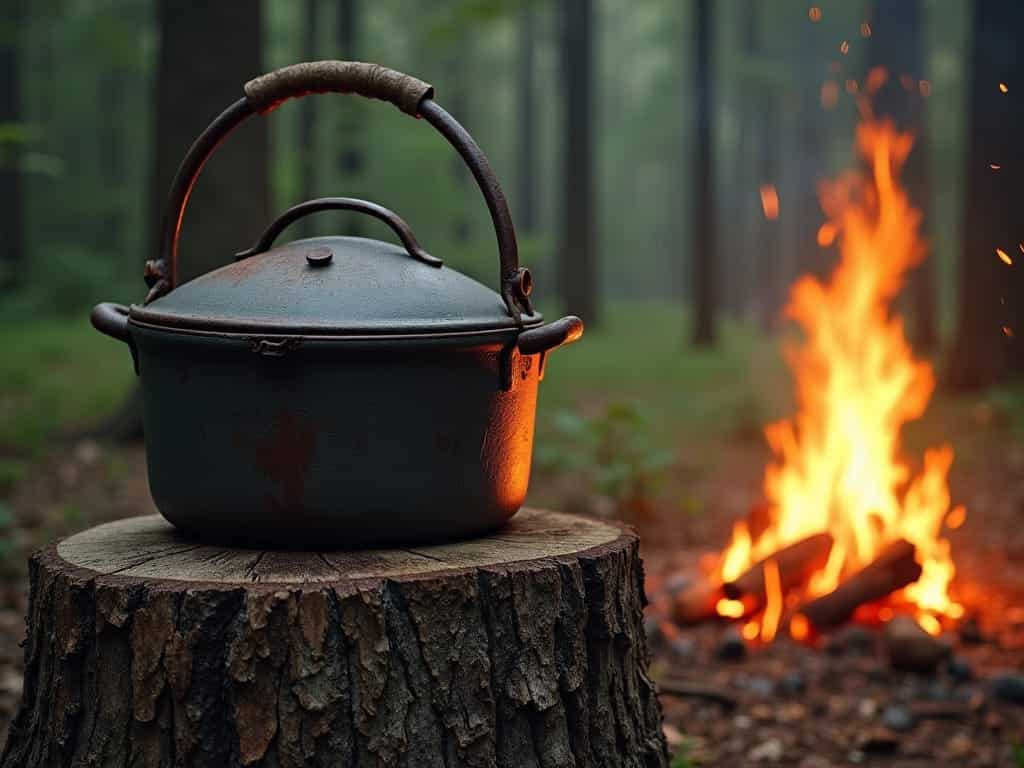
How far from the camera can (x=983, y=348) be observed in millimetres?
9141

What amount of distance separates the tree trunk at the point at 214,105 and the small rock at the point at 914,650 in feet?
13.7

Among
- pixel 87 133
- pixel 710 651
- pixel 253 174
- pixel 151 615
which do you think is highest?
pixel 87 133

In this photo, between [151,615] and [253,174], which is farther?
[253,174]

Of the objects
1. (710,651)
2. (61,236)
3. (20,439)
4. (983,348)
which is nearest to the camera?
(710,651)

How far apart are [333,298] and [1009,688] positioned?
2.85 meters

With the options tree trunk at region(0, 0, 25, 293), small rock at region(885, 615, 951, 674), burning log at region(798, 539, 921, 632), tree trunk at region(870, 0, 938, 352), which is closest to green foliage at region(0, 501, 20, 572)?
burning log at region(798, 539, 921, 632)

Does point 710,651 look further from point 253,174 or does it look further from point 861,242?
point 253,174

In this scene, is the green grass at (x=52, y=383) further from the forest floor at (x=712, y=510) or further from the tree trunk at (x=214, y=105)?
the tree trunk at (x=214, y=105)

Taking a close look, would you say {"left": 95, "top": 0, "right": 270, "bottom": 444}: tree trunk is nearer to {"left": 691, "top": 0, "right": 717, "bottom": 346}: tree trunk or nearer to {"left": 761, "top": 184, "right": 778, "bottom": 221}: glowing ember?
{"left": 761, "top": 184, "right": 778, "bottom": 221}: glowing ember

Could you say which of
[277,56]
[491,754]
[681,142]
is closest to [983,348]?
[491,754]

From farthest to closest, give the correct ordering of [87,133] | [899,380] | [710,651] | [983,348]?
[87,133] < [983,348] < [899,380] < [710,651]

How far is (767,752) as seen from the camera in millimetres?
3330

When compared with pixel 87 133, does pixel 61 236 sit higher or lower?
lower

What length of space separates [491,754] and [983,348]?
8.23m
